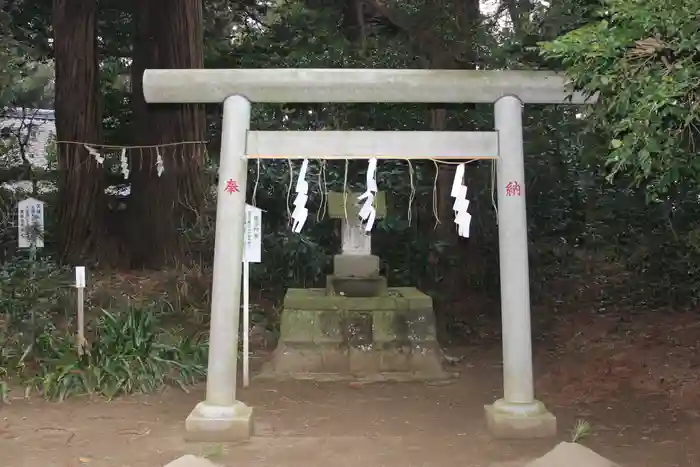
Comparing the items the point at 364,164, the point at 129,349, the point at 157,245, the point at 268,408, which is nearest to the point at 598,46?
the point at 268,408

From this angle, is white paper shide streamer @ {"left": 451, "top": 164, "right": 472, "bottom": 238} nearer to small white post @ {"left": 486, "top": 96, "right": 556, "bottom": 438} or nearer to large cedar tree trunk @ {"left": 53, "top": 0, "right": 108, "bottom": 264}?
small white post @ {"left": 486, "top": 96, "right": 556, "bottom": 438}

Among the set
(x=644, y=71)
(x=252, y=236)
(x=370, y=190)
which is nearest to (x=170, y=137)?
(x=252, y=236)

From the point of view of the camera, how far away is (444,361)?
798 cm

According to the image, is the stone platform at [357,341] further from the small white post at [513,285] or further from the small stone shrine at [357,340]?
the small white post at [513,285]

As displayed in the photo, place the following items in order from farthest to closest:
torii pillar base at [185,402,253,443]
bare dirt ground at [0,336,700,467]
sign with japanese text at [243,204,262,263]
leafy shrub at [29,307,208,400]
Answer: sign with japanese text at [243,204,262,263] < leafy shrub at [29,307,208,400] < torii pillar base at [185,402,253,443] < bare dirt ground at [0,336,700,467]

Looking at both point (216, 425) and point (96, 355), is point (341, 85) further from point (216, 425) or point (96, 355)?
point (96, 355)

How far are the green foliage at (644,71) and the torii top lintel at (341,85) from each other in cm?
148

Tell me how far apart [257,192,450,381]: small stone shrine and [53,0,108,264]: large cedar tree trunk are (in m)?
5.25

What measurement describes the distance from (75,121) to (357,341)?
6.49 metres

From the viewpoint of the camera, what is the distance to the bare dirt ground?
5.05 m

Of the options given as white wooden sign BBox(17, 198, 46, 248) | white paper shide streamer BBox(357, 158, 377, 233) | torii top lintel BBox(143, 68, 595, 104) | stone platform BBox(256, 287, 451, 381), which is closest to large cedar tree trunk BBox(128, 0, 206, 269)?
white wooden sign BBox(17, 198, 46, 248)

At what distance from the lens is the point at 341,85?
5.50 meters

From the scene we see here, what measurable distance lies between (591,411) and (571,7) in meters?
3.37

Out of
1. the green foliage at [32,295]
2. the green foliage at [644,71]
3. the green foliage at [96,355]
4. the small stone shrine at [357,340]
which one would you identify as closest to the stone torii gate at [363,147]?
the green foliage at [644,71]
